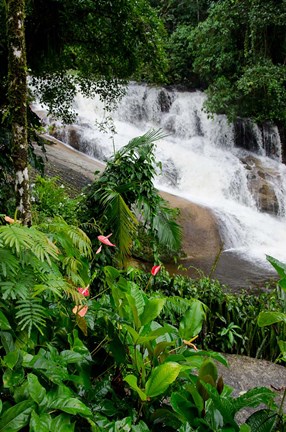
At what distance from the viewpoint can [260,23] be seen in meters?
12.3

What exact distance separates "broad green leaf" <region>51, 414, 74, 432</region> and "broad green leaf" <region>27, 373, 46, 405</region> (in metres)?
0.08

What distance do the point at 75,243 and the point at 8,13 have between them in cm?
188

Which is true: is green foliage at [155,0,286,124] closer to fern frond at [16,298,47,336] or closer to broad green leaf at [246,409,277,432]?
broad green leaf at [246,409,277,432]

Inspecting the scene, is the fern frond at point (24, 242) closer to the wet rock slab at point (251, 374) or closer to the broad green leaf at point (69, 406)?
the broad green leaf at point (69, 406)

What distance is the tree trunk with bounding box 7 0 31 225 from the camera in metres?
2.86

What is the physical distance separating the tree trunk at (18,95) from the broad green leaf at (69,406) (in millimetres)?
1677

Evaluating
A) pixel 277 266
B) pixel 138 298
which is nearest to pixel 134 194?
pixel 138 298

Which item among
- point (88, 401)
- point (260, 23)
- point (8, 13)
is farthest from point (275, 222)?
point (88, 401)

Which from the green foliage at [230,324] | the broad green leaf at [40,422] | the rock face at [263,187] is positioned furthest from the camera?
the rock face at [263,187]

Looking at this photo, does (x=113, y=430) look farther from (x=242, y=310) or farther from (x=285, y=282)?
(x=242, y=310)

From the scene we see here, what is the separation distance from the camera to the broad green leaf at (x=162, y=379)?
157cm

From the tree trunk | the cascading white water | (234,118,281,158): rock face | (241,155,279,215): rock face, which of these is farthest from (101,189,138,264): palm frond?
(234,118,281,158): rock face

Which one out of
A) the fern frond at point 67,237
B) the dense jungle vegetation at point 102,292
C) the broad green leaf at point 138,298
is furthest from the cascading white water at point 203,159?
the fern frond at point 67,237

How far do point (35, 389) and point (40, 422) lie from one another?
0.36 feet
